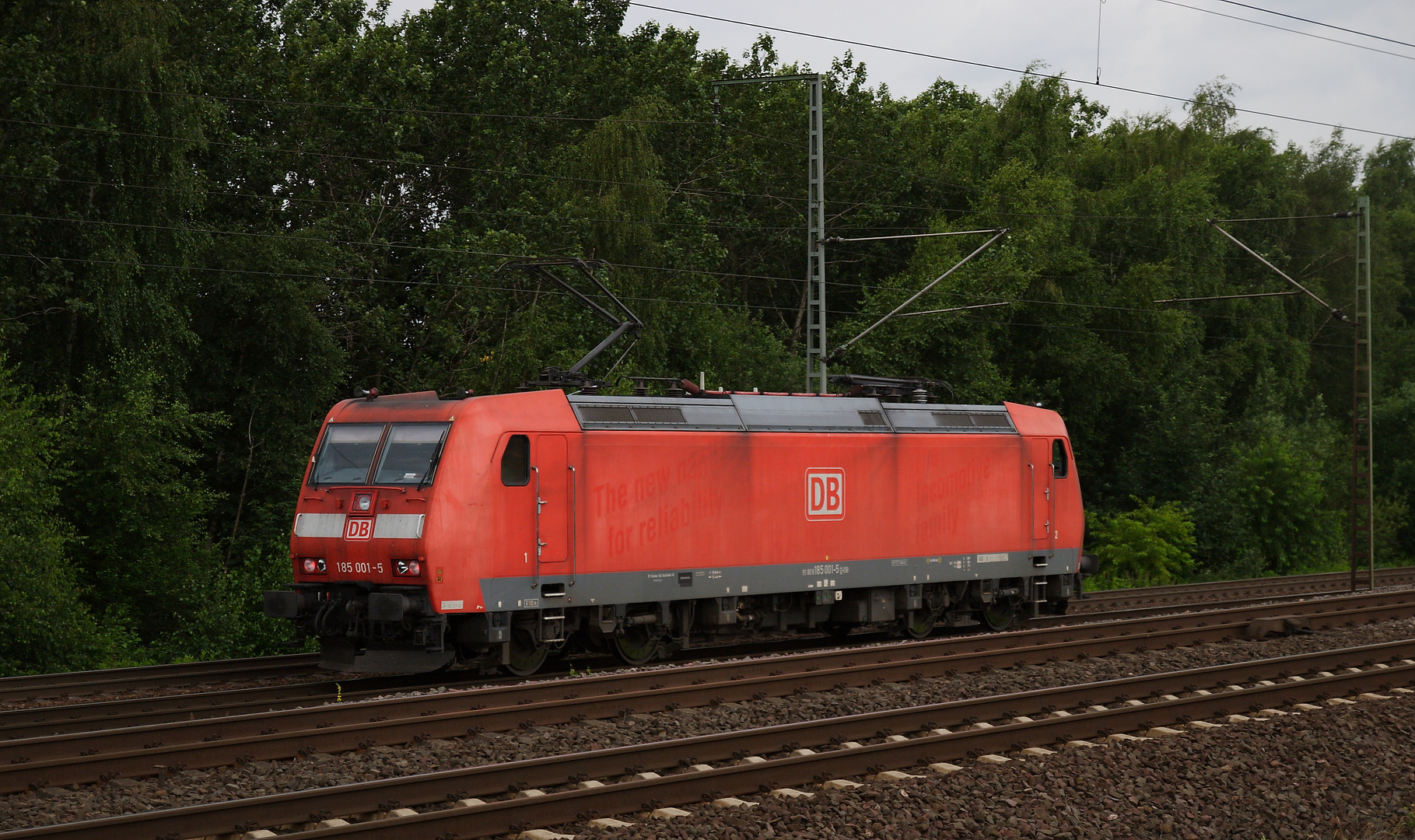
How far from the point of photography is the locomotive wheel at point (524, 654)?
15000 mm

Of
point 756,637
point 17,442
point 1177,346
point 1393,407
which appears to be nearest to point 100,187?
point 17,442

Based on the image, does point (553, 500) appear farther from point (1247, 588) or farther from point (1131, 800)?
point (1247, 588)

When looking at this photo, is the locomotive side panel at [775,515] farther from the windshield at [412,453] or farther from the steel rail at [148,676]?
the steel rail at [148,676]

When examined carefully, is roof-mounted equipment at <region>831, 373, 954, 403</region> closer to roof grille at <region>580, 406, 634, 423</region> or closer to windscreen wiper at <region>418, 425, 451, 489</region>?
roof grille at <region>580, 406, 634, 423</region>

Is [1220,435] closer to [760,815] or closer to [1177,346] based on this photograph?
[1177,346]

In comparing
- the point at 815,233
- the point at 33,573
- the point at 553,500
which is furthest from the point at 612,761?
the point at 815,233

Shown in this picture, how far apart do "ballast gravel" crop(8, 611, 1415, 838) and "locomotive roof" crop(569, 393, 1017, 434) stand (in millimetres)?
4221

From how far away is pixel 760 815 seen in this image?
→ 348 inches

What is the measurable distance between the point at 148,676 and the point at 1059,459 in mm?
13940

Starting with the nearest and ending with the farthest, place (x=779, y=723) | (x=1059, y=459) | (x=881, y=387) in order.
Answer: (x=779, y=723) → (x=881, y=387) → (x=1059, y=459)

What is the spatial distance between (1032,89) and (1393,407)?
57.0 ft

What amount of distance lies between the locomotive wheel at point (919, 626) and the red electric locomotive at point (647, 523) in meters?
0.03

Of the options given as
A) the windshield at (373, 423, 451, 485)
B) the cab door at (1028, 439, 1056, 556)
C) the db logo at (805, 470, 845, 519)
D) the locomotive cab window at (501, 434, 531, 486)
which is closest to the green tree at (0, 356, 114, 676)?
the windshield at (373, 423, 451, 485)

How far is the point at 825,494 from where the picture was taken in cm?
1775
